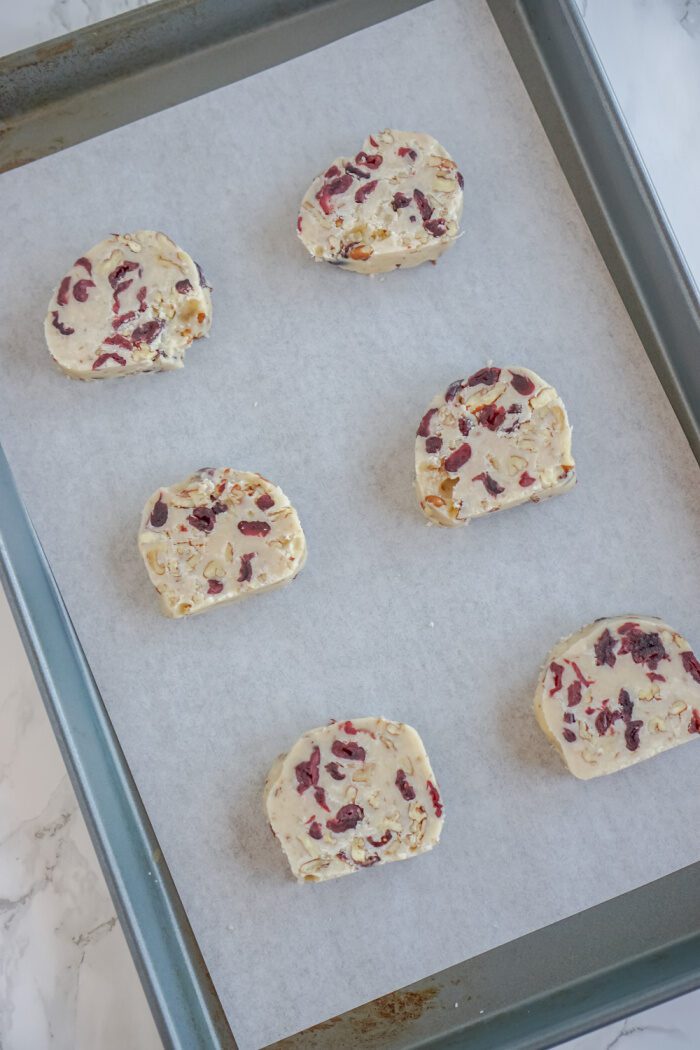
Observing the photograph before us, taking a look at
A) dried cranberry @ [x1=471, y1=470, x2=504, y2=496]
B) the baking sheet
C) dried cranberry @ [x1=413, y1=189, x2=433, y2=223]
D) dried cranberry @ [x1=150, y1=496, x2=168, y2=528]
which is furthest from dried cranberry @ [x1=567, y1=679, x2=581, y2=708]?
dried cranberry @ [x1=413, y1=189, x2=433, y2=223]

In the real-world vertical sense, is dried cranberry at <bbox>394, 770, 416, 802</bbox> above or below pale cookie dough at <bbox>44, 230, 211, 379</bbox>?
below

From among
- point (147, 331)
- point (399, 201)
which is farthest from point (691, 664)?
point (147, 331)

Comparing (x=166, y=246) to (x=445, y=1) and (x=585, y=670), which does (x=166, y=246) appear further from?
(x=585, y=670)

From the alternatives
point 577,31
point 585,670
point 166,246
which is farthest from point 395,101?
point 585,670

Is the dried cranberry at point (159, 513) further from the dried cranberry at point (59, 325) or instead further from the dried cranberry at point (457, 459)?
the dried cranberry at point (457, 459)

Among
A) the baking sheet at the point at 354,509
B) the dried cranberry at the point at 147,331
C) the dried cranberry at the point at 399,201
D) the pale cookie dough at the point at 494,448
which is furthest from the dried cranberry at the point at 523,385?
the dried cranberry at the point at 147,331

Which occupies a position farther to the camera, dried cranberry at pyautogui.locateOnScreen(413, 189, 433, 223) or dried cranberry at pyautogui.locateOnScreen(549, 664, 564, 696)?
dried cranberry at pyautogui.locateOnScreen(413, 189, 433, 223)

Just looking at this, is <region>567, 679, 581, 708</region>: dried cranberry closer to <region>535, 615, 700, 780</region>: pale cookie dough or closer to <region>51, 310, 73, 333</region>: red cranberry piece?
<region>535, 615, 700, 780</region>: pale cookie dough
